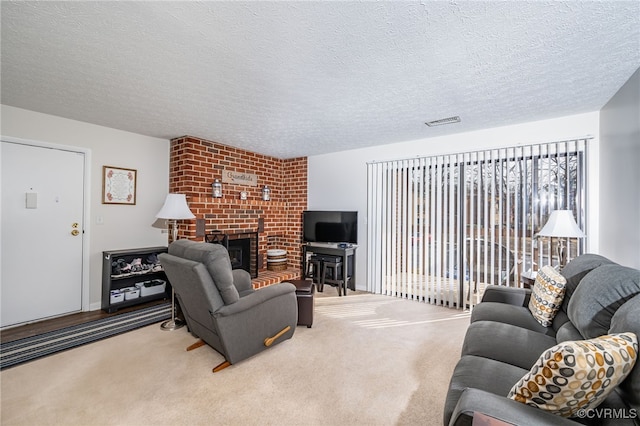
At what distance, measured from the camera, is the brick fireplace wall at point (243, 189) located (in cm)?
385

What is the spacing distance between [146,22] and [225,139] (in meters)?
2.39

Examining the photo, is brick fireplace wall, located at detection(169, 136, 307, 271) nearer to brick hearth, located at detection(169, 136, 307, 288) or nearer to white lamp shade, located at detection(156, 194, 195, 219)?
brick hearth, located at detection(169, 136, 307, 288)

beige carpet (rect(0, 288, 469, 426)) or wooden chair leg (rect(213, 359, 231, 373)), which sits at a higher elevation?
wooden chair leg (rect(213, 359, 231, 373))

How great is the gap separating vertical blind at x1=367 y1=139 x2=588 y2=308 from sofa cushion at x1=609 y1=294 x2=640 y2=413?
220 cm

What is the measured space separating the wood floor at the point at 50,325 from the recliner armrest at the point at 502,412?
3741 millimetres

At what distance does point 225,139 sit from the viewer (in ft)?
12.8

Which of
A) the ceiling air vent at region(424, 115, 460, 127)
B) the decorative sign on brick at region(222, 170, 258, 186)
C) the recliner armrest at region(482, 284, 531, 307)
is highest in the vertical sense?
the ceiling air vent at region(424, 115, 460, 127)

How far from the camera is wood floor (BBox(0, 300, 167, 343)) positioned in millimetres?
2705

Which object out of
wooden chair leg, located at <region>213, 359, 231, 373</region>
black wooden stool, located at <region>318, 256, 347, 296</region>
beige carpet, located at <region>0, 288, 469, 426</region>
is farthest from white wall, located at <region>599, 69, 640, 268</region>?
wooden chair leg, located at <region>213, 359, 231, 373</region>

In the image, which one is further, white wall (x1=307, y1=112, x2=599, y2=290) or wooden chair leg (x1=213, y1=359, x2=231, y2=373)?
white wall (x1=307, y1=112, x2=599, y2=290)

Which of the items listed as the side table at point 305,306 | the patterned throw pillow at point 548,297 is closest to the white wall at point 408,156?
the patterned throw pillow at point 548,297

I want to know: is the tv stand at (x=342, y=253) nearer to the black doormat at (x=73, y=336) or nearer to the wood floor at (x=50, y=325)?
the black doormat at (x=73, y=336)

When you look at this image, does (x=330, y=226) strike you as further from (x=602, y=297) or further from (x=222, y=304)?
(x=602, y=297)

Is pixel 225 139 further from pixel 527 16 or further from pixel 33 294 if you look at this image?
pixel 527 16
